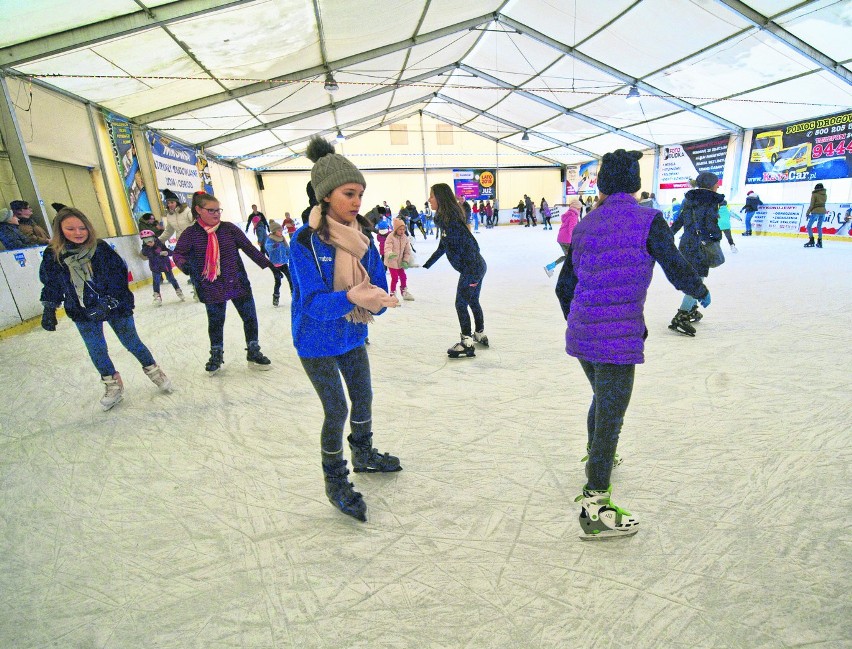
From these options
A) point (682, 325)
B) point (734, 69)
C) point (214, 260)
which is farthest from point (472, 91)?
point (214, 260)

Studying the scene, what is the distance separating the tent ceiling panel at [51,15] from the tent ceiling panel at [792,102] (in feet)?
41.4

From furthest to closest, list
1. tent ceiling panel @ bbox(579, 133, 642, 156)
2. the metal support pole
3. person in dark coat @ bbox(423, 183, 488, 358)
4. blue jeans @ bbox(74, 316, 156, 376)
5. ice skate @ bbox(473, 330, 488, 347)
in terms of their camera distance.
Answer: tent ceiling panel @ bbox(579, 133, 642, 156)
the metal support pole
ice skate @ bbox(473, 330, 488, 347)
person in dark coat @ bbox(423, 183, 488, 358)
blue jeans @ bbox(74, 316, 156, 376)

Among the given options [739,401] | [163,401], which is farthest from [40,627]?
[739,401]

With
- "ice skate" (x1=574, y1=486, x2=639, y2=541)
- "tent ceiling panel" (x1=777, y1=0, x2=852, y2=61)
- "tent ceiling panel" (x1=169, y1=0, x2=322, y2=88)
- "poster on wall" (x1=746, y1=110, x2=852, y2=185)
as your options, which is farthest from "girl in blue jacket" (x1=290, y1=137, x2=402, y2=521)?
"poster on wall" (x1=746, y1=110, x2=852, y2=185)

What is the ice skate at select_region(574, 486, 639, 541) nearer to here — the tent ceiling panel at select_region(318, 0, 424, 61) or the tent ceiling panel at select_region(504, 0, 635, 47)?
the tent ceiling panel at select_region(318, 0, 424, 61)

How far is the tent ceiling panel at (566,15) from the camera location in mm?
8258

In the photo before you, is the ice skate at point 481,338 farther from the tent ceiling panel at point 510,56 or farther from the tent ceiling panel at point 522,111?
the tent ceiling panel at point 522,111

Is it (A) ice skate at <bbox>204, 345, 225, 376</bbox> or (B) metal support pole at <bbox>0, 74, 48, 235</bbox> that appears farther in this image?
(B) metal support pole at <bbox>0, 74, 48, 235</bbox>

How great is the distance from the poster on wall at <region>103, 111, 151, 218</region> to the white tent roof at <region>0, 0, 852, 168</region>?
362mm

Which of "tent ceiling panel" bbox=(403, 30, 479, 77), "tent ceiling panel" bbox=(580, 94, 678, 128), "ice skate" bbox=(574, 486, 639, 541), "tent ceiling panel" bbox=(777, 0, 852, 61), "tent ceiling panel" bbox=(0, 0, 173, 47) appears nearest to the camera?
"ice skate" bbox=(574, 486, 639, 541)

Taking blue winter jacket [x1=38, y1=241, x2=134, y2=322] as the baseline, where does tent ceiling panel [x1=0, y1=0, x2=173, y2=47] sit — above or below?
above

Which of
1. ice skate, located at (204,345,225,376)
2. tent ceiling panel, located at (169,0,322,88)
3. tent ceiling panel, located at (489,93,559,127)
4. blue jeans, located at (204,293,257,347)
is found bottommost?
ice skate, located at (204,345,225,376)

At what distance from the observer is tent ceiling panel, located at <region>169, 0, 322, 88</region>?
5.95 m

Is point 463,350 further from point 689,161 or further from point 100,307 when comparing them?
point 689,161
